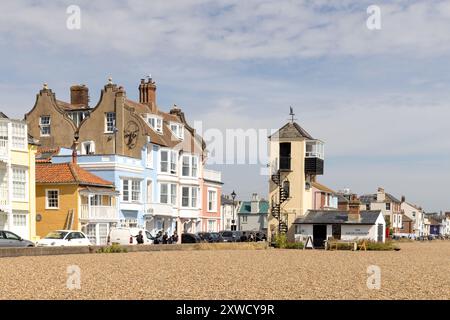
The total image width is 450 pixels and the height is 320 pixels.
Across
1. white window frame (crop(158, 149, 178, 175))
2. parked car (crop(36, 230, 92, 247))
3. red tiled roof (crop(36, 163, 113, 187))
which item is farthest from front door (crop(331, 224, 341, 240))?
parked car (crop(36, 230, 92, 247))

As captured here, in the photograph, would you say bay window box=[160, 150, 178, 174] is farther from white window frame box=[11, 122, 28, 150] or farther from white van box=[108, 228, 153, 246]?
white window frame box=[11, 122, 28, 150]

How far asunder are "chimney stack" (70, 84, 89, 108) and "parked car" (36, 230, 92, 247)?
24.4 m

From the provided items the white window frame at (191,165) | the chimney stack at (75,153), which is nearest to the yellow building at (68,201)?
the chimney stack at (75,153)

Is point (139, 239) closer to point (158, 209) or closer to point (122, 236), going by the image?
point (122, 236)

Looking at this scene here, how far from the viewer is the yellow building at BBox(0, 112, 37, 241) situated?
4350 cm

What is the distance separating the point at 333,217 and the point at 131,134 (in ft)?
58.4

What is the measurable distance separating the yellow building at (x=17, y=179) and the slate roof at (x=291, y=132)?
26268 millimetres

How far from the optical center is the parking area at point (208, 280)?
60.6 feet

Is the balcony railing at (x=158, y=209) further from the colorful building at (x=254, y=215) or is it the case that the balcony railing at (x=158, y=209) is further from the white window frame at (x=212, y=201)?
the colorful building at (x=254, y=215)

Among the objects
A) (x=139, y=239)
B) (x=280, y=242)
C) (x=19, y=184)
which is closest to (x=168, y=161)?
(x=280, y=242)

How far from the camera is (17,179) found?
44.5m
